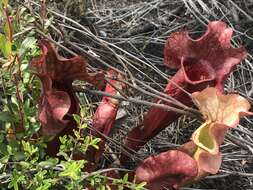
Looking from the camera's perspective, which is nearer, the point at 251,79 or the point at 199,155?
the point at 199,155

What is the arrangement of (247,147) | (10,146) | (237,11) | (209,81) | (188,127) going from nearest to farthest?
(10,146), (209,81), (247,147), (188,127), (237,11)

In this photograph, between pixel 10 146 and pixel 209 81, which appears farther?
→ pixel 209 81

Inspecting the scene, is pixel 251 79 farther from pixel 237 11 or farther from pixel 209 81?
pixel 209 81

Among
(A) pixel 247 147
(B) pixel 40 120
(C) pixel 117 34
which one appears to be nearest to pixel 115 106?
(B) pixel 40 120

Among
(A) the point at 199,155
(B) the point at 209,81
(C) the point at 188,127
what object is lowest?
(C) the point at 188,127

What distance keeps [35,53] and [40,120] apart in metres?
0.17

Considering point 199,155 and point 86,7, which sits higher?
point 86,7

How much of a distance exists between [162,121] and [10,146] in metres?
0.40

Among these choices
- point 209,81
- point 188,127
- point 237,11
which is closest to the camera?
point 209,81

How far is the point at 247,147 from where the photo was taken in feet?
4.84

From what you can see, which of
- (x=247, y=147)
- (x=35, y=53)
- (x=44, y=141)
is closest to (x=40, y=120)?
(x=44, y=141)

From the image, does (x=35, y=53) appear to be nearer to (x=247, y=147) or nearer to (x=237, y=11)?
(x=247, y=147)

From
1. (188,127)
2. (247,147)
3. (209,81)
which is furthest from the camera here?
(188,127)

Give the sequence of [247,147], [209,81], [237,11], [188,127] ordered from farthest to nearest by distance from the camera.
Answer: [237,11] → [188,127] → [247,147] → [209,81]
